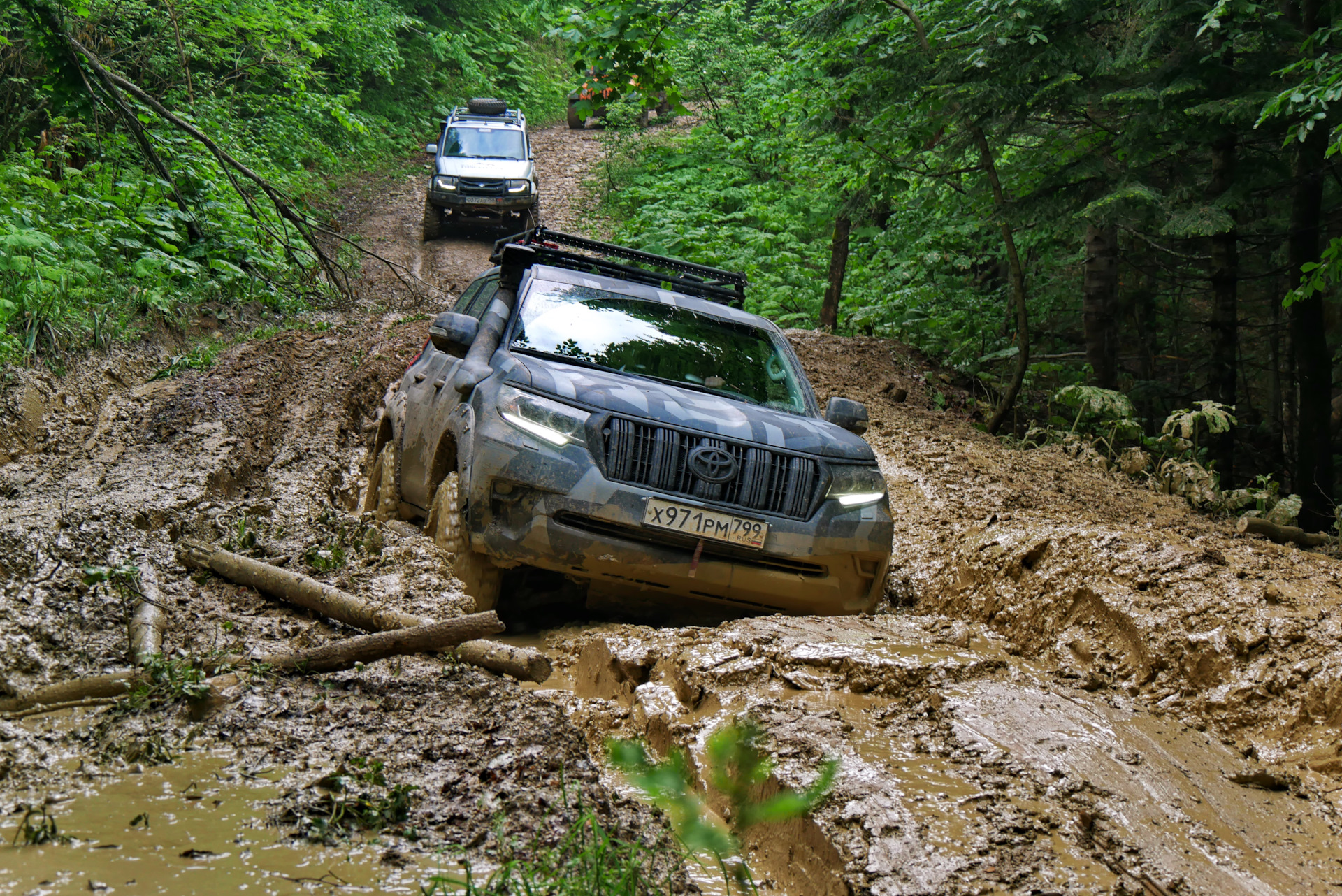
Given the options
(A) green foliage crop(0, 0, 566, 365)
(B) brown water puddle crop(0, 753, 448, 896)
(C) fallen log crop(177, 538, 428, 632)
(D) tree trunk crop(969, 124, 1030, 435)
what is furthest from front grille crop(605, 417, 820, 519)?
(D) tree trunk crop(969, 124, 1030, 435)

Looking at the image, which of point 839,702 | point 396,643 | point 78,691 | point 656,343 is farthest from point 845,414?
point 78,691

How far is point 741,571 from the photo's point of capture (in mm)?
4367

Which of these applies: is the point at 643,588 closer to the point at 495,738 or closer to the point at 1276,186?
the point at 495,738

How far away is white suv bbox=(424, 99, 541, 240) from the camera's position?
19.5m

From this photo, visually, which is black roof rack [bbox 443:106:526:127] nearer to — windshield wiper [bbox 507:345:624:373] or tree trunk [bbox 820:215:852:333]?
tree trunk [bbox 820:215:852:333]

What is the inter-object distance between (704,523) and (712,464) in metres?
0.28

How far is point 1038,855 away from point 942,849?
24 cm

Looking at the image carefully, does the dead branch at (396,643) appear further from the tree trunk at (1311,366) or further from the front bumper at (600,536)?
the tree trunk at (1311,366)

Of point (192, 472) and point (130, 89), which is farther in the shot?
point (130, 89)

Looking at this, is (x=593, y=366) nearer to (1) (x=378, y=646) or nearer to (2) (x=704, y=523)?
(2) (x=704, y=523)

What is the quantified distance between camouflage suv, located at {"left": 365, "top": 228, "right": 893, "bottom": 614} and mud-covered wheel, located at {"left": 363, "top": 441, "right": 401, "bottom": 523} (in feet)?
1.52

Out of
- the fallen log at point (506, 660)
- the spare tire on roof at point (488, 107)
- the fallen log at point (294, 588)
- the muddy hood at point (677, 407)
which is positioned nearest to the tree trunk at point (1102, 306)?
the muddy hood at point (677, 407)

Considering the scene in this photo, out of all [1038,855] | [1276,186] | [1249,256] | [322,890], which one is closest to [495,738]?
[322,890]

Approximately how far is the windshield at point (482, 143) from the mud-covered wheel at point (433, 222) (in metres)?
1.19
